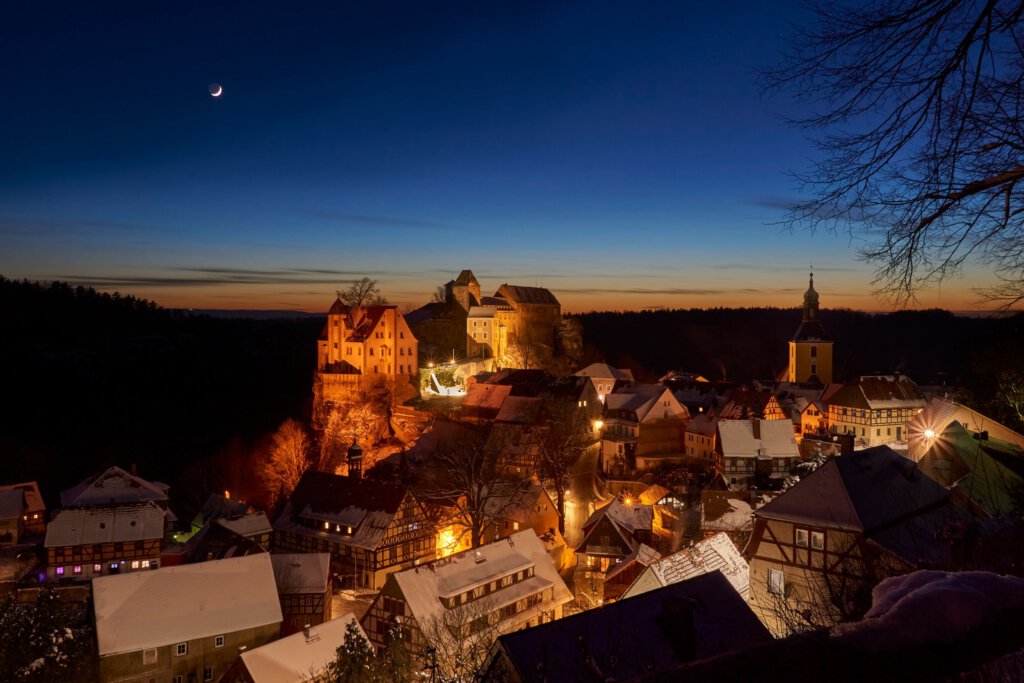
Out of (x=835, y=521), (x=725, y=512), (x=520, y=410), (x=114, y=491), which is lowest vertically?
(x=114, y=491)

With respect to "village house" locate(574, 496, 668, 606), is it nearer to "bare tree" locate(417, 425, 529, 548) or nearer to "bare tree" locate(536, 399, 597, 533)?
"bare tree" locate(417, 425, 529, 548)

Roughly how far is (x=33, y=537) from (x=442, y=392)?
94.0 feet

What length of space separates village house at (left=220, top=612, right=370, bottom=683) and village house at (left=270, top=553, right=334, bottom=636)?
527cm

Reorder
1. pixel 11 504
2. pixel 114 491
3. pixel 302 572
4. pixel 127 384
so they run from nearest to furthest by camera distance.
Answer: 1. pixel 302 572
2. pixel 114 491
3. pixel 11 504
4. pixel 127 384

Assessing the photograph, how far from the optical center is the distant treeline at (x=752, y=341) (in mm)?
89625

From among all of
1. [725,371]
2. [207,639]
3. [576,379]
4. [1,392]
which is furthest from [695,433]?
[1,392]

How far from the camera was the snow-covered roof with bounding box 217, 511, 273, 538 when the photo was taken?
2991 centimetres

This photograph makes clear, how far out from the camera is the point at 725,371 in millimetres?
95812

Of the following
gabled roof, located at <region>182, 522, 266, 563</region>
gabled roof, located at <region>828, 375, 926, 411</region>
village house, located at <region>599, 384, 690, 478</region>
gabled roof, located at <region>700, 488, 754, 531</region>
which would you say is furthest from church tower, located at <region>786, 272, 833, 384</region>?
gabled roof, located at <region>182, 522, 266, 563</region>

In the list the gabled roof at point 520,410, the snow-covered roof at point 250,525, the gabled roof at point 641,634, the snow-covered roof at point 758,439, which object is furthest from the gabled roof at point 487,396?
the gabled roof at point 641,634

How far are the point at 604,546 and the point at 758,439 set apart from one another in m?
11.0

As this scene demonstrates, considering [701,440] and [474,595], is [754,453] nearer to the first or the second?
[701,440]

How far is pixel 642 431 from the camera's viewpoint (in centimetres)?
4050

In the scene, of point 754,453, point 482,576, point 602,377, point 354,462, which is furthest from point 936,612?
point 602,377
